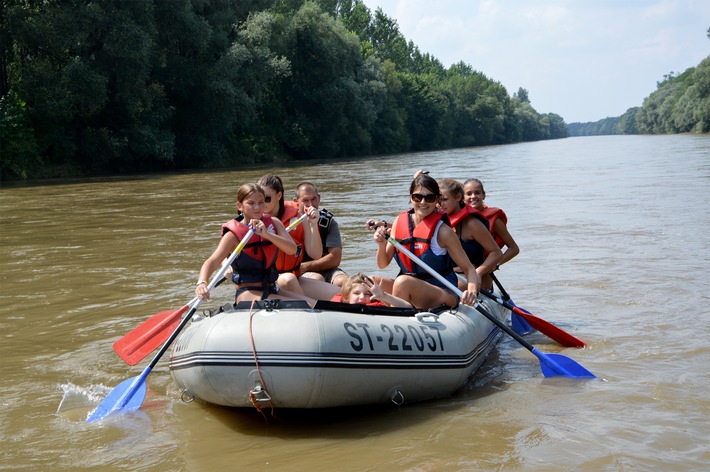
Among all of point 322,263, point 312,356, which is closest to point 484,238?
point 322,263

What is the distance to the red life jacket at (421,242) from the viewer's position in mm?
5020

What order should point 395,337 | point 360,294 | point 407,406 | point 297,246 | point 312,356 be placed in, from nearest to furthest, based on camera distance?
point 312,356
point 395,337
point 407,406
point 360,294
point 297,246

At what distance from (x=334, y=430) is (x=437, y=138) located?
6047 cm

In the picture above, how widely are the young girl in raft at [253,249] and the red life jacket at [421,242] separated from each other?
2.49 ft

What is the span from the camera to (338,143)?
42000mm

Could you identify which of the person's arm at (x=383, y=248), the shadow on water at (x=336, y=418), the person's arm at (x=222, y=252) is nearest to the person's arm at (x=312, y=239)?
the person's arm at (x=383, y=248)

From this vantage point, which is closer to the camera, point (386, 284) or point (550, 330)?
point (386, 284)

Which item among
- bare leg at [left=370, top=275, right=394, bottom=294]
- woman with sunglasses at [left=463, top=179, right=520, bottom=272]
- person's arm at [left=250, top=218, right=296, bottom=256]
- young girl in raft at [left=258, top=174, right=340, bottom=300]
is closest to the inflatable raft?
person's arm at [left=250, top=218, right=296, bottom=256]

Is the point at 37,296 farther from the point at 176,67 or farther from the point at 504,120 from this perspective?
the point at 504,120

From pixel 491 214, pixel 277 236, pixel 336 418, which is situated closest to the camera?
pixel 336 418

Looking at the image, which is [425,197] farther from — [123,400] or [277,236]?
[123,400]

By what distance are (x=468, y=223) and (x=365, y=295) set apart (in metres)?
1.44

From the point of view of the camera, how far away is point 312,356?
12.6 ft

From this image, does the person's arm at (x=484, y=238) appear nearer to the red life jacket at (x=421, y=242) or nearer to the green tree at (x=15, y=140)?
the red life jacket at (x=421, y=242)
